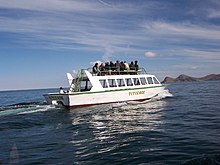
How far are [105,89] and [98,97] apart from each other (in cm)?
126

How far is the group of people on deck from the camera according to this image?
31.1 metres

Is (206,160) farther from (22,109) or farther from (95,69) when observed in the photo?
(95,69)

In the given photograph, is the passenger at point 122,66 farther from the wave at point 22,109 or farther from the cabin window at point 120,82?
the wave at point 22,109

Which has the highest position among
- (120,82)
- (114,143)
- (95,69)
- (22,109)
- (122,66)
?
(122,66)

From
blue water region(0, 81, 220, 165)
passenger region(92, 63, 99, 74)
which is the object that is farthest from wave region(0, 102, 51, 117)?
blue water region(0, 81, 220, 165)

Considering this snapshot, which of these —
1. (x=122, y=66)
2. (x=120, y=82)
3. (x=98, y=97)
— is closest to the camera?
(x=98, y=97)

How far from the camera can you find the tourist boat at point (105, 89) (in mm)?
27709

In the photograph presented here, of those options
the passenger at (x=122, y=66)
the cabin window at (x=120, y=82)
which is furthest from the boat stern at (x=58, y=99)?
the passenger at (x=122, y=66)

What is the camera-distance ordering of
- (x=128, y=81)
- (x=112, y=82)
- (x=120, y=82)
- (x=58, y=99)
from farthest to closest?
(x=128, y=81) → (x=120, y=82) → (x=112, y=82) → (x=58, y=99)

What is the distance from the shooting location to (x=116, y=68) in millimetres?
32688

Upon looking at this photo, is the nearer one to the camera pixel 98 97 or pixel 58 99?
pixel 58 99

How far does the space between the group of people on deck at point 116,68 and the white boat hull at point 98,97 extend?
258 cm

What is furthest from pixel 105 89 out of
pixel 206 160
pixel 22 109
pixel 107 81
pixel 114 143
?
pixel 206 160

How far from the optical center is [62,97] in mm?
27469
